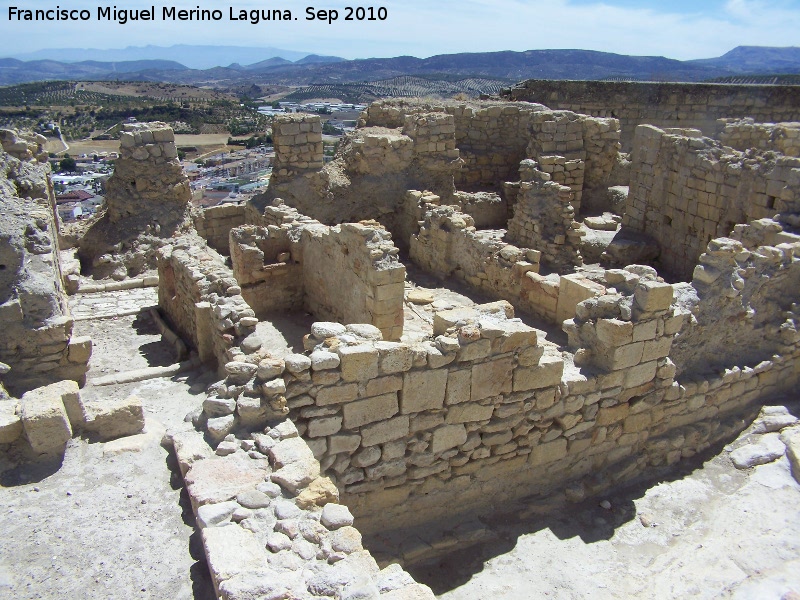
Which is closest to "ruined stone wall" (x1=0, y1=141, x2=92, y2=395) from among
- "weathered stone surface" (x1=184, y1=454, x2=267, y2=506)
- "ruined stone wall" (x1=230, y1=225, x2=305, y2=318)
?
"weathered stone surface" (x1=184, y1=454, x2=267, y2=506)

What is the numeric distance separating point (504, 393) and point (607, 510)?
1.88m

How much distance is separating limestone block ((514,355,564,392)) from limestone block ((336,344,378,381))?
1.47 m

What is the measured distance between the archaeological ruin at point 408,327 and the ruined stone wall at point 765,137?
0.18 ft

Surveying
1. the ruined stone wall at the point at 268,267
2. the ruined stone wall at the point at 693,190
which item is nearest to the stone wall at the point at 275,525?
the ruined stone wall at the point at 268,267

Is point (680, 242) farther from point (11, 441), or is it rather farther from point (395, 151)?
point (11, 441)

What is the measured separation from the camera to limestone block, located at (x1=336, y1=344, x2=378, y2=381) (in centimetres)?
492

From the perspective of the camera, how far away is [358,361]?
4.96 m

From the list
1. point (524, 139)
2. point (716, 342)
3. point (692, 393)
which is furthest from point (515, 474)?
point (524, 139)

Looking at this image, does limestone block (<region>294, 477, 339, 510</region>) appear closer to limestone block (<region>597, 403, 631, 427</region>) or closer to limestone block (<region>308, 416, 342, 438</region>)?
limestone block (<region>308, 416, 342, 438</region>)

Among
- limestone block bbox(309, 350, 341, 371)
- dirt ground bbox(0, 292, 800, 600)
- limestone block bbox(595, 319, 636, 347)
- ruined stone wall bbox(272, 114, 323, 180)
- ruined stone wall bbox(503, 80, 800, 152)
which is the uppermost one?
ruined stone wall bbox(503, 80, 800, 152)

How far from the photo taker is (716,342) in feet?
24.4

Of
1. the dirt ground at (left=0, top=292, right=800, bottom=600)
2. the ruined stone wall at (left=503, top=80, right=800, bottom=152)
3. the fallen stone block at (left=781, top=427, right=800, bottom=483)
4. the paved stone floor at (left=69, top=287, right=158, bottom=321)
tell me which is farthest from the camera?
the ruined stone wall at (left=503, top=80, right=800, bottom=152)

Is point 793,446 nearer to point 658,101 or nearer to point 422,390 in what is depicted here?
point 422,390

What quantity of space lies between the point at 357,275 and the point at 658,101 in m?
16.6
